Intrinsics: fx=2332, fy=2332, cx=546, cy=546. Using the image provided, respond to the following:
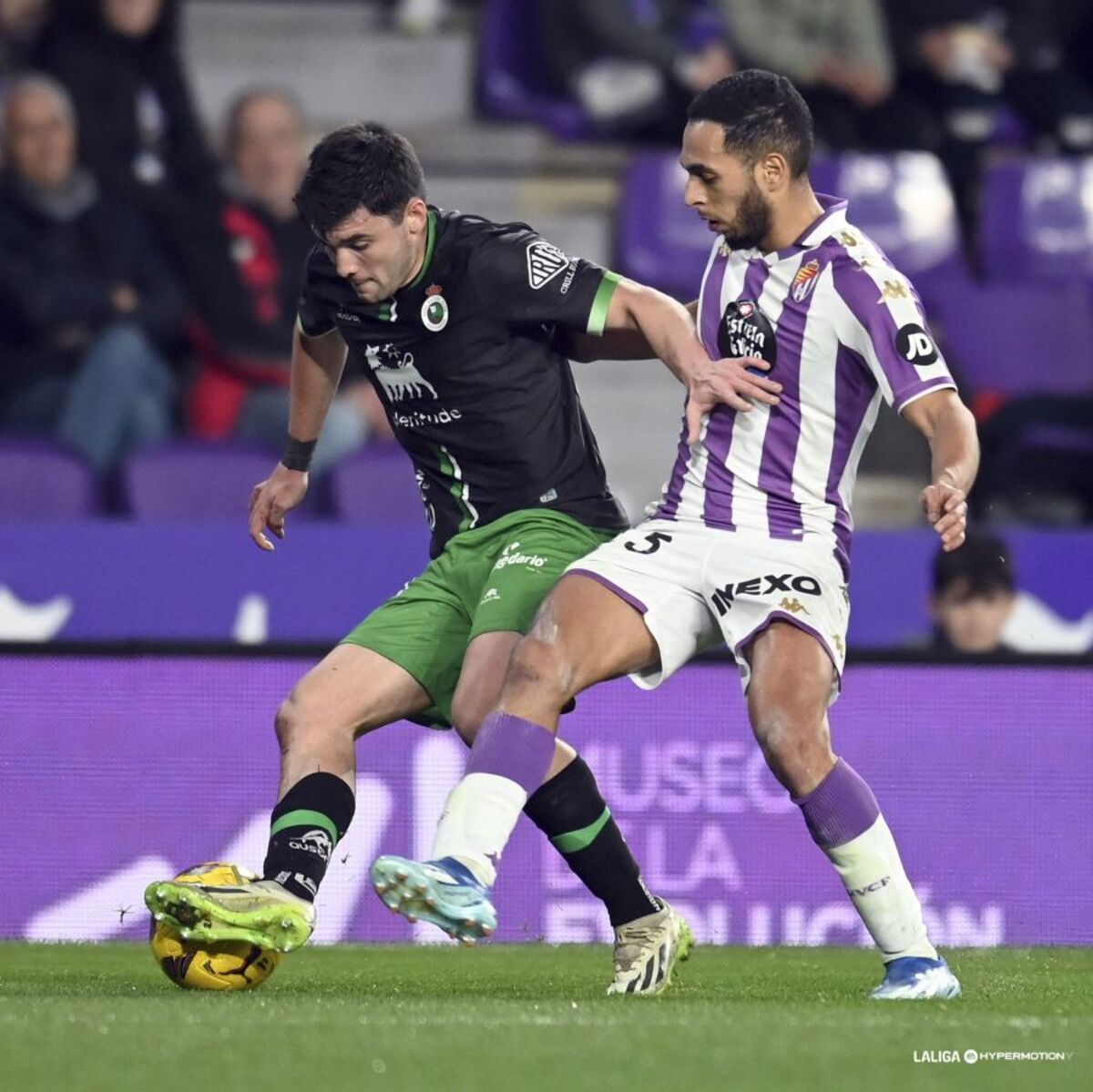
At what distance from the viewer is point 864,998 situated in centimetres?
470

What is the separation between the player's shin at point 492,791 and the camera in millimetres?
4285

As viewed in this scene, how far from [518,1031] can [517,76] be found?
7.83 meters

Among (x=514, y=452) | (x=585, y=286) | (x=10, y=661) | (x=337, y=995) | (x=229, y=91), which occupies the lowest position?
(x=337, y=995)

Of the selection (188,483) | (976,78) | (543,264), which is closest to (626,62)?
(976,78)

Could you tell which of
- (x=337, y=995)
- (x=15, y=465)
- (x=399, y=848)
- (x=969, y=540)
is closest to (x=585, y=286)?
(x=337, y=995)

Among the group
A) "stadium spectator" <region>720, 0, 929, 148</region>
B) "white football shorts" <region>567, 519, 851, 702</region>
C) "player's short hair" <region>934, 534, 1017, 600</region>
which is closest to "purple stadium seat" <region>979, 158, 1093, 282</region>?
"stadium spectator" <region>720, 0, 929, 148</region>

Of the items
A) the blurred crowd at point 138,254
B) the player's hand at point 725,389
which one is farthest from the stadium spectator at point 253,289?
the player's hand at point 725,389

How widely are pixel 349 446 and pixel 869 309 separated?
4.79 meters

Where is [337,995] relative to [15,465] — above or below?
below

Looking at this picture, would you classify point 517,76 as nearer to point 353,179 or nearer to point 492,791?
point 353,179

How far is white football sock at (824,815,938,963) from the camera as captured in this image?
4605 millimetres

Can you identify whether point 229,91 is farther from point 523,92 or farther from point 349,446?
point 349,446

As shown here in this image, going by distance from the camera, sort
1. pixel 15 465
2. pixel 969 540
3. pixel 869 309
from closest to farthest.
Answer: pixel 869 309
pixel 969 540
pixel 15 465

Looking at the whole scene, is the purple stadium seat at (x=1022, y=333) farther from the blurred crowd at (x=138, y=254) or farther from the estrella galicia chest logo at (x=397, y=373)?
the estrella galicia chest logo at (x=397, y=373)
